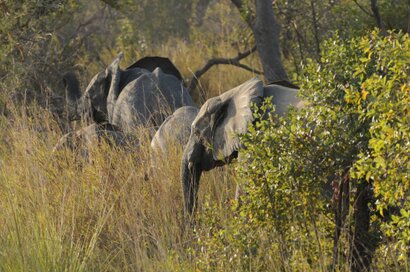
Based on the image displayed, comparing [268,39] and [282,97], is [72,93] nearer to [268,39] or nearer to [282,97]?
[268,39]

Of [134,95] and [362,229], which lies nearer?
[362,229]

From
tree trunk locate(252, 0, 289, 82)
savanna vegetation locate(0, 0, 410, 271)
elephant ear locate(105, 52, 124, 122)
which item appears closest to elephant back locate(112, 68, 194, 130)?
elephant ear locate(105, 52, 124, 122)

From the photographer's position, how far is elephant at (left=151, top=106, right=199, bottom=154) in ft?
27.0

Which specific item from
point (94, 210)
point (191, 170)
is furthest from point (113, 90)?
point (94, 210)

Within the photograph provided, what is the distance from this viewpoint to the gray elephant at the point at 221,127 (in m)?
6.88

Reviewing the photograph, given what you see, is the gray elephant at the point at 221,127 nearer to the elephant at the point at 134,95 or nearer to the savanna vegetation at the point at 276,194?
the savanna vegetation at the point at 276,194

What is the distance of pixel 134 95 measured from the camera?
10383 mm

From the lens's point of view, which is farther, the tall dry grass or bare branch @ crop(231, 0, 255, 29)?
bare branch @ crop(231, 0, 255, 29)

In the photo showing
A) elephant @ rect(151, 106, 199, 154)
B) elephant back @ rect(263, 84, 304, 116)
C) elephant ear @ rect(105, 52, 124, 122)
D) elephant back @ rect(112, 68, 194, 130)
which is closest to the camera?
elephant back @ rect(263, 84, 304, 116)

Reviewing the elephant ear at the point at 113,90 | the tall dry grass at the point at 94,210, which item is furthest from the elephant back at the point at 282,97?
the elephant ear at the point at 113,90

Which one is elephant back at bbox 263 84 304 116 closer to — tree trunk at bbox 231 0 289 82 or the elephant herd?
the elephant herd

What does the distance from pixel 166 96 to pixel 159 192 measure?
334 centimetres

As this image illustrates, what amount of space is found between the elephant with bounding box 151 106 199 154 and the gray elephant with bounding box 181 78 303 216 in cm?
82

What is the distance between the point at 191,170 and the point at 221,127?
1.20 ft
